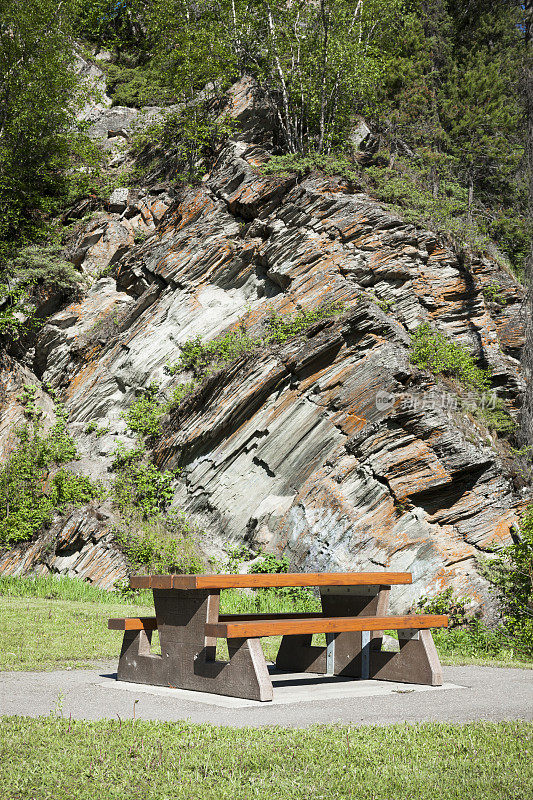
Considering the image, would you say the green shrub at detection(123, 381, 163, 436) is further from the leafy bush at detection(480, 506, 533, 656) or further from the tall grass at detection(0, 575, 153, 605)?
the leafy bush at detection(480, 506, 533, 656)

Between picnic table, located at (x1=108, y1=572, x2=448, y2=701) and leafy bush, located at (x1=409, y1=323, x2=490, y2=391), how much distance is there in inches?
276

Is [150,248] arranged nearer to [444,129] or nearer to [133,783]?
[444,129]

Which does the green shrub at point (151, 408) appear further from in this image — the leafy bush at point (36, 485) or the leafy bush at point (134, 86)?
the leafy bush at point (134, 86)

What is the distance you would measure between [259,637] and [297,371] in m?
8.05

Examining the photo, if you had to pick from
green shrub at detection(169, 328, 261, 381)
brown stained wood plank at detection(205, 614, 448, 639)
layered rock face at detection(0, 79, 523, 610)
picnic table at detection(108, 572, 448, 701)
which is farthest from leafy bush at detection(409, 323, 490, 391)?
brown stained wood plank at detection(205, 614, 448, 639)

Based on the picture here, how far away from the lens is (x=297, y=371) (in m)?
12.8

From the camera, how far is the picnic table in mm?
4895

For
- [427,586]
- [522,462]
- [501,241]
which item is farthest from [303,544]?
[501,241]

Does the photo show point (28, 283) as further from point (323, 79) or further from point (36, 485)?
point (323, 79)

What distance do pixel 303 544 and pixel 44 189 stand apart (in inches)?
576

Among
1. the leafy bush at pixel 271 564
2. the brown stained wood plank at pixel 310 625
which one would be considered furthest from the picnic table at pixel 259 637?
the leafy bush at pixel 271 564

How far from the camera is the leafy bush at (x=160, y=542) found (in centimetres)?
1232

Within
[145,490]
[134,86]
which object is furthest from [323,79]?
[145,490]

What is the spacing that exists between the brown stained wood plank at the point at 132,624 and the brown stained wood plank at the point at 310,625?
35.8 inches
